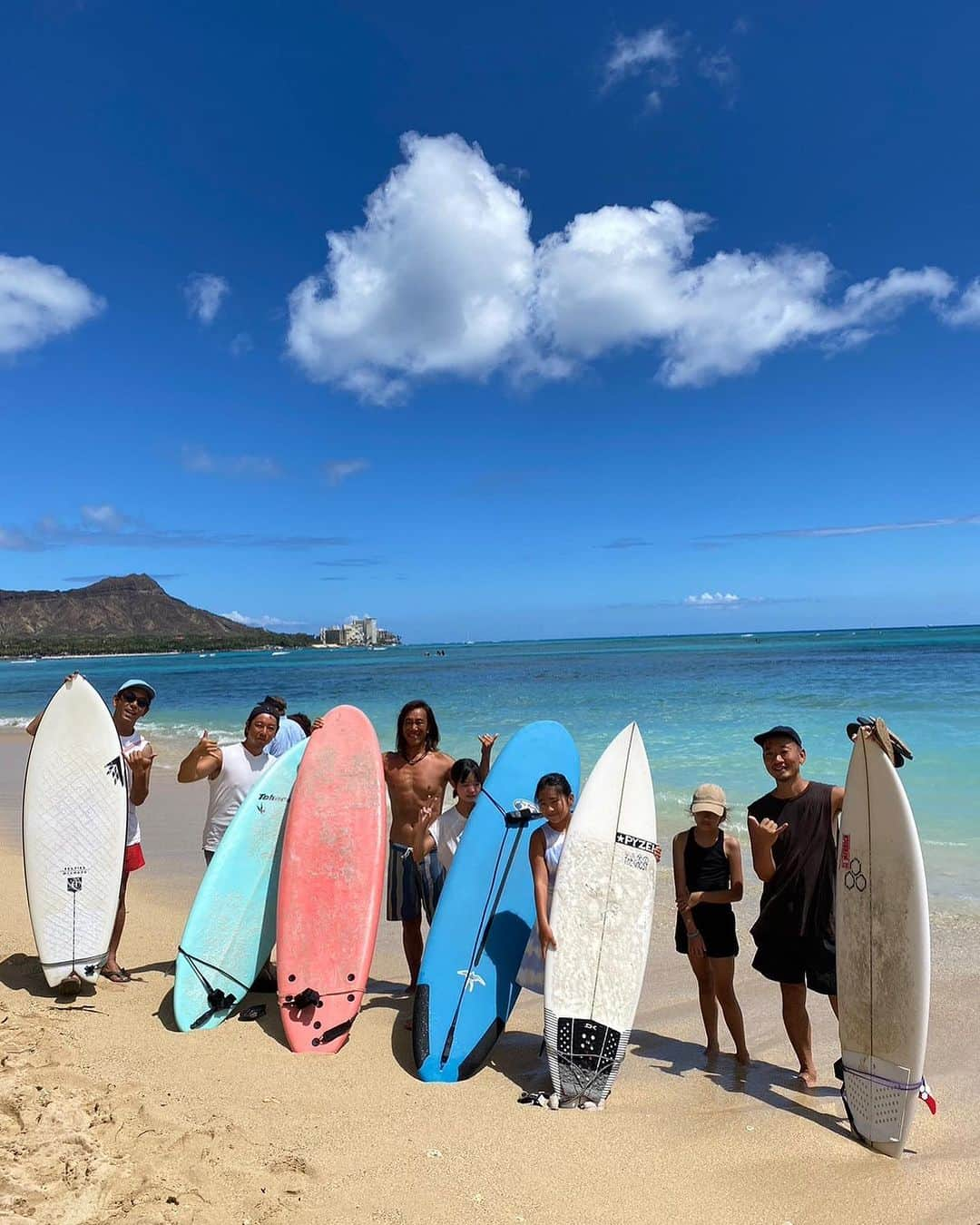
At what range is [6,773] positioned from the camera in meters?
12.0

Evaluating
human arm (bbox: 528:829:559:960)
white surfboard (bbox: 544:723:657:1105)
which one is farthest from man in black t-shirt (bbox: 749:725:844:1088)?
human arm (bbox: 528:829:559:960)

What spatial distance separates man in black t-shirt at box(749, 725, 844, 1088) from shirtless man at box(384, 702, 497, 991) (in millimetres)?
1579

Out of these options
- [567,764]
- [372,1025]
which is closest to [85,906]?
[372,1025]

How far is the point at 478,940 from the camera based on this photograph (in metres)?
3.69

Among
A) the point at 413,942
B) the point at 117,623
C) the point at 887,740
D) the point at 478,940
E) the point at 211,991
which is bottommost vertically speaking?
the point at 211,991

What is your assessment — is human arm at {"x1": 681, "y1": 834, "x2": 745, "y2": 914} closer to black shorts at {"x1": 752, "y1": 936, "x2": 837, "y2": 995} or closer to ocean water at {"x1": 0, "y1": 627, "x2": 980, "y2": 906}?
black shorts at {"x1": 752, "y1": 936, "x2": 837, "y2": 995}

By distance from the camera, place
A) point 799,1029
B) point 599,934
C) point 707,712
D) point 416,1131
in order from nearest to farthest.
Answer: point 416,1131, point 799,1029, point 599,934, point 707,712

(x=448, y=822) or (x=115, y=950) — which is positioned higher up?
(x=448, y=822)

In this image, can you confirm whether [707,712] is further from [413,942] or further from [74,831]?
[74,831]

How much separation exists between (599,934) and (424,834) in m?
0.99

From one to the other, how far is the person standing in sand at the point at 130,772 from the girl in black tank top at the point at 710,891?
107 inches

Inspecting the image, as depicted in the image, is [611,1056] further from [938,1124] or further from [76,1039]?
[76,1039]

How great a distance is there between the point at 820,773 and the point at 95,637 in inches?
4543

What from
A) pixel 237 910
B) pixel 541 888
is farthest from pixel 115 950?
pixel 541 888
